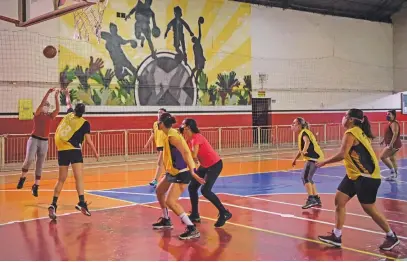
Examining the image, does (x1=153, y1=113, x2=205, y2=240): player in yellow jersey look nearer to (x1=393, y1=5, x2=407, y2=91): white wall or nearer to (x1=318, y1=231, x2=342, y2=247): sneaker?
(x1=318, y1=231, x2=342, y2=247): sneaker

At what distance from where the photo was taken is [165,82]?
83.6 feet

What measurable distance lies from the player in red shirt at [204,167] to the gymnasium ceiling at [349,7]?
21.5 meters

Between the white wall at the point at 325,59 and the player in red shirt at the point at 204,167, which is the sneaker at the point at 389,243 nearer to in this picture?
the player in red shirt at the point at 204,167

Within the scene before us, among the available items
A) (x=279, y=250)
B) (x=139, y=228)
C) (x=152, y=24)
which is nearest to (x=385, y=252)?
(x=279, y=250)

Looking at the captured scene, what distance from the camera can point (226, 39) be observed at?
27.8 m

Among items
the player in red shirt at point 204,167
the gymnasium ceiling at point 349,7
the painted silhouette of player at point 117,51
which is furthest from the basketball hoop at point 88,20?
the gymnasium ceiling at point 349,7

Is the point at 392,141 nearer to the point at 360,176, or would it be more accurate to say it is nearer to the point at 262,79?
the point at 360,176

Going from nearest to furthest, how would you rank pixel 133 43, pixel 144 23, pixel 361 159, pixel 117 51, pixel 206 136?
pixel 361 159, pixel 117 51, pixel 133 43, pixel 144 23, pixel 206 136

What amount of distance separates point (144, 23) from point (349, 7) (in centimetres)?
1561

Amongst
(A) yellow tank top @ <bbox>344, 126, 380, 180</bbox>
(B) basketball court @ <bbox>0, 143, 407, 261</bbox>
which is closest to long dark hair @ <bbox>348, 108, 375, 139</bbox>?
(A) yellow tank top @ <bbox>344, 126, 380, 180</bbox>

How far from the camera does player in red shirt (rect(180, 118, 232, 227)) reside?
862cm

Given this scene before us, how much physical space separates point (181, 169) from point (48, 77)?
15.6 metres

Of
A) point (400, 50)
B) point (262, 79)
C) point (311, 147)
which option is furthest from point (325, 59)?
point (311, 147)

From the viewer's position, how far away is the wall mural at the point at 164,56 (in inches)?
912
